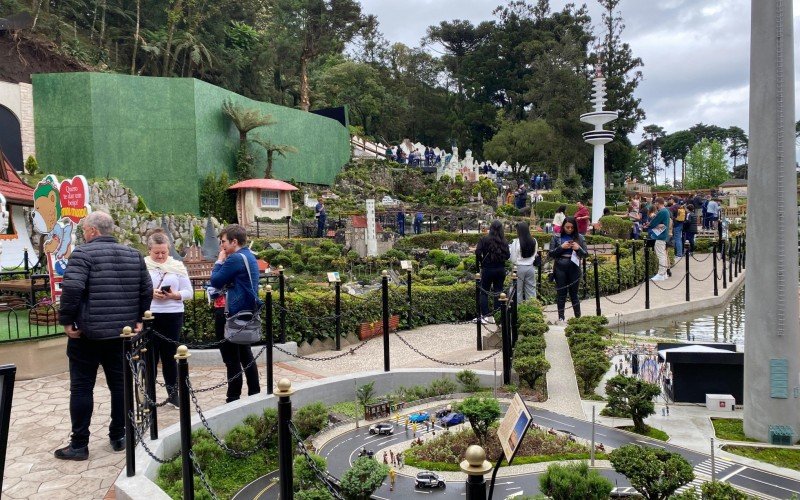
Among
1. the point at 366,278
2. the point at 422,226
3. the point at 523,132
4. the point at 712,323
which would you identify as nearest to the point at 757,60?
the point at 712,323

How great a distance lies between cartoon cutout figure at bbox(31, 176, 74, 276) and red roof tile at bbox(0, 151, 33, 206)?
12.9 ft

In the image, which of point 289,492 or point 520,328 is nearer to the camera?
point 289,492

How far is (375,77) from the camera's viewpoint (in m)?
55.6

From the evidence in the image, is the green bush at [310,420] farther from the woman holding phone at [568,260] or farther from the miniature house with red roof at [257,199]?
the miniature house with red roof at [257,199]

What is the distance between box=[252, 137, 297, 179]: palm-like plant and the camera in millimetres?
29938

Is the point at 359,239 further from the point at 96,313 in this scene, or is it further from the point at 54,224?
the point at 96,313

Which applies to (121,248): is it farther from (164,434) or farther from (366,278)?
(366,278)

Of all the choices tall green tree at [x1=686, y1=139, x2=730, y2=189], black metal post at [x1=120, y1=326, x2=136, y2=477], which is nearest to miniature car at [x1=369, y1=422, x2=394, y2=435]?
black metal post at [x1=120, y1=326, x2=136, y2=477]

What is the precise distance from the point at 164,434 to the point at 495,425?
3.21 meters

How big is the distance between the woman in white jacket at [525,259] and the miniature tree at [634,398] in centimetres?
474

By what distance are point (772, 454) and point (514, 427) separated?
3.36m

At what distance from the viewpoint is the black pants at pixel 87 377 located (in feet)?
17.6

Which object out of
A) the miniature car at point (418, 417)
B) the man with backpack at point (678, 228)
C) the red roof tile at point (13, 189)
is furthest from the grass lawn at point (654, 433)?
the man with backpack at point (678, 228)

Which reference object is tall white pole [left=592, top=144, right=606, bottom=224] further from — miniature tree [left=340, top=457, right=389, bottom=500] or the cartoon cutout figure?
miniature tree [left=340, top=457, right=389, bottom=500]
